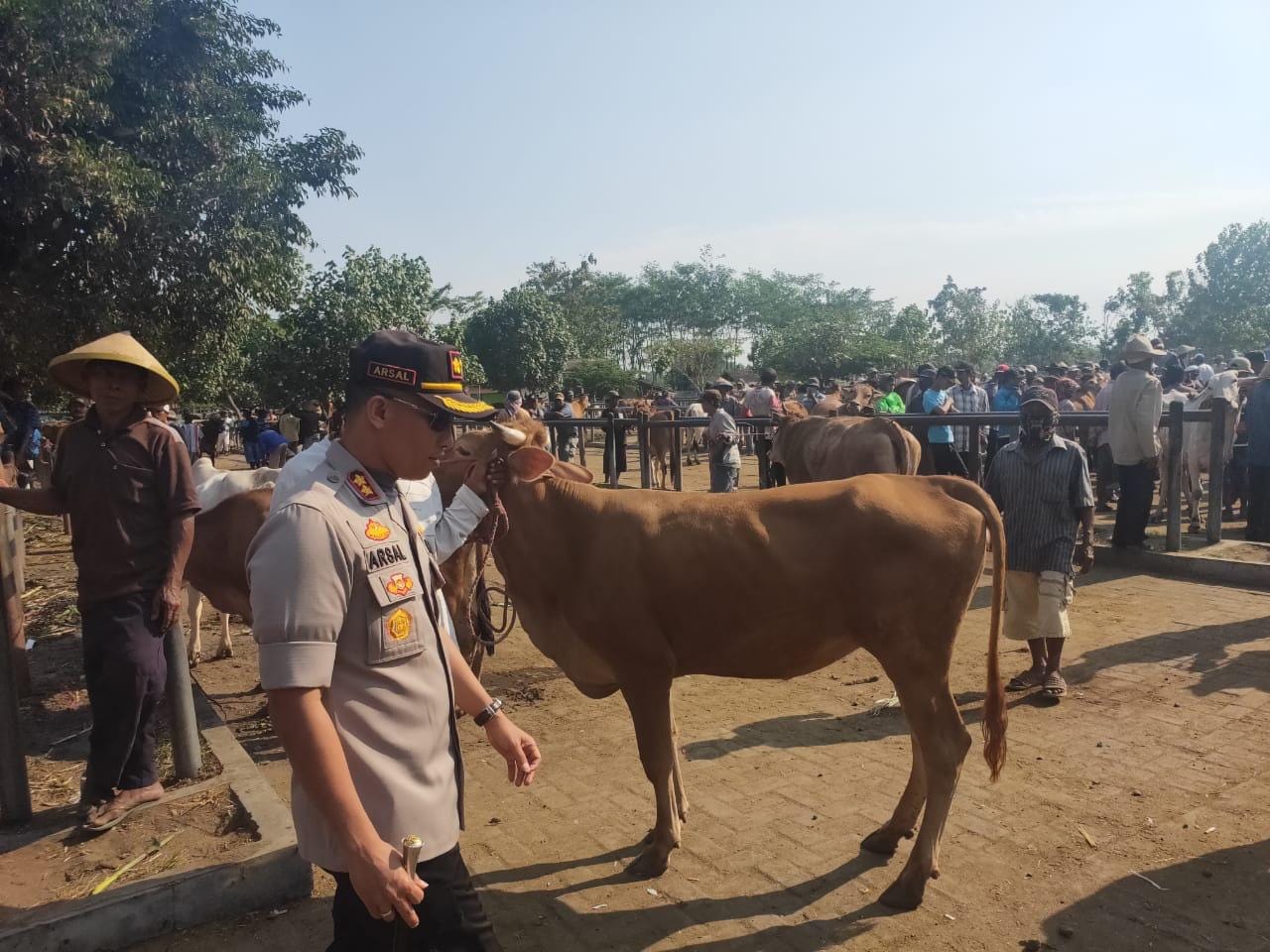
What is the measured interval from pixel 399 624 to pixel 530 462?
88.2 inches

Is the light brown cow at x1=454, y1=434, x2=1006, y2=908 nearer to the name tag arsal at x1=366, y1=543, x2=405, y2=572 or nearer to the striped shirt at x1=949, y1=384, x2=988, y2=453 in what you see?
the name tag arsal at x1=366, y1=543, x2=405, y2=572

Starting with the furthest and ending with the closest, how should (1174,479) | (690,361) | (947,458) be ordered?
(690,361) → (947,458) → (1174,479)

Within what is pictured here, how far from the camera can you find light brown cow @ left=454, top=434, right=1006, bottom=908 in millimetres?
4035

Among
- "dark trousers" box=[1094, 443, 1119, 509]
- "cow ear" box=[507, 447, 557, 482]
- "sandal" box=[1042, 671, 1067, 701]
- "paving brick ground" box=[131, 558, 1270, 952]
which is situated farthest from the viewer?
"dark trousers" box=[1094, 443, 1119, 509]

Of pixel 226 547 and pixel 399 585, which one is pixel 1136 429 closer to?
pixel 226 547

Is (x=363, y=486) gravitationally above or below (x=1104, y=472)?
above

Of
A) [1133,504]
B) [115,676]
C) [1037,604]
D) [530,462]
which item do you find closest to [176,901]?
[115,676]

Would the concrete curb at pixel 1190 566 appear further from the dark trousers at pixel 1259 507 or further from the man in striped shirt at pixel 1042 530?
the man in striped shirt at pixel 1042 530

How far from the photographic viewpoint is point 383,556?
2041mm

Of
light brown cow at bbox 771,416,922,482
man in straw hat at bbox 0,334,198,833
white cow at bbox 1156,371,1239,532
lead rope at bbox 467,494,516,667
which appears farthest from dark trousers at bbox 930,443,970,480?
man in straw hat at bbox 0,334,198,833

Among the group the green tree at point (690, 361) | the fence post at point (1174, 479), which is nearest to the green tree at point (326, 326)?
the fence post at point (1174, 479)

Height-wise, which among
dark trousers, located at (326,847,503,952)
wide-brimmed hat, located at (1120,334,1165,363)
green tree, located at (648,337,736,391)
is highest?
green tree, located at (648,337,736,391)

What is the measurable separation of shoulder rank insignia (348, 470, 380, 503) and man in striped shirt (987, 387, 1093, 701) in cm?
518

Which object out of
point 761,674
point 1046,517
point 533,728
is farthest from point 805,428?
point 761,674
